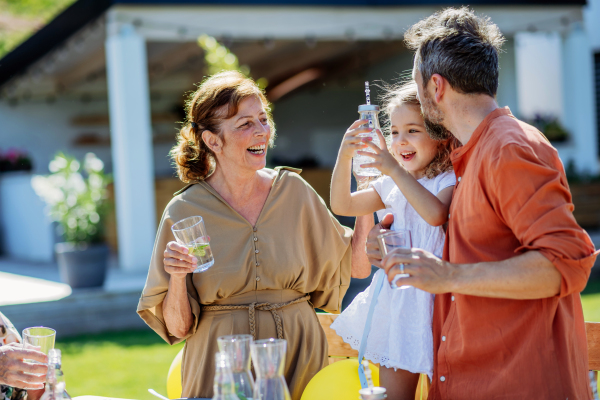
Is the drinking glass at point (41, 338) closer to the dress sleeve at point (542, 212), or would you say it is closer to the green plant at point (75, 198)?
the dress sleeve at point (542, 212)

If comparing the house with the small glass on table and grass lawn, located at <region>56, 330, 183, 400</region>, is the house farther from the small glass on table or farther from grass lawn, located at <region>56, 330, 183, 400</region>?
the small glass on table

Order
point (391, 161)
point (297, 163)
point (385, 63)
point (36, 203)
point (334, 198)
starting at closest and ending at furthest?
point (391, 161)
point (334, 198)
point (36, 203)
point (297, 163)
point (385, 63)

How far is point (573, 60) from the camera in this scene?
1060 cm

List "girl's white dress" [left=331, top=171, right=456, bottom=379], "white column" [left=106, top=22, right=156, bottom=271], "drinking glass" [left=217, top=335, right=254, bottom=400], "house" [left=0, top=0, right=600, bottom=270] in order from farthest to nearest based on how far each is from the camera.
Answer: "house" [left=0, top=0, right=600, bottom=270] < "white column" [left=106, top=22, right=156, bottom=271] < "girl's white dress" [left=331, top=171, right=456, bottom=379] < "drinking glass" [left=217, top=335, right=254, bottom=400]

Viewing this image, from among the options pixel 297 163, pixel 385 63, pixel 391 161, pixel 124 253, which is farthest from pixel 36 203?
pixel 391 161

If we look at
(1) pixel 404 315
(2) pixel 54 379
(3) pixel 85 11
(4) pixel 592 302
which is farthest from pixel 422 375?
(3) pixel 85 11

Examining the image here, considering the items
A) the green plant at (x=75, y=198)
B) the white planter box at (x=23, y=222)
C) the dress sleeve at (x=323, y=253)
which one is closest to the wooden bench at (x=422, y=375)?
the dress sleeve at (x=323, y=253)

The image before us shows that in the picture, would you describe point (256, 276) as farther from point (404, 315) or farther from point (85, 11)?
point (85, 11)

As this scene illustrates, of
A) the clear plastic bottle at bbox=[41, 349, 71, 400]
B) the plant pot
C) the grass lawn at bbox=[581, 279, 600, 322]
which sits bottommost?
the grass lawn at bbox=[581, 279, 600, 322]

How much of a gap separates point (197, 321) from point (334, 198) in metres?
0.75

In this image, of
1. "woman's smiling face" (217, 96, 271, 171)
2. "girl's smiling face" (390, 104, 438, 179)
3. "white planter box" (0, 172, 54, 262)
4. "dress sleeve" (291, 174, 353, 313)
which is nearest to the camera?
"girl's smiling face" (390, 104, 438, 179)

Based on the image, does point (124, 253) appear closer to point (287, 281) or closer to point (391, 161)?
point (287, 281)

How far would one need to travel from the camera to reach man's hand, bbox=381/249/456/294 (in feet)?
5.33

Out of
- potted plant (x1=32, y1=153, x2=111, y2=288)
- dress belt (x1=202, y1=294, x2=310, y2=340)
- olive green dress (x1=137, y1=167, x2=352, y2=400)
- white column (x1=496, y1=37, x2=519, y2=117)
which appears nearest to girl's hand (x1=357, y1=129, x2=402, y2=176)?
olive green dress (x1=137, y1=167, x2=352, y2=400)
